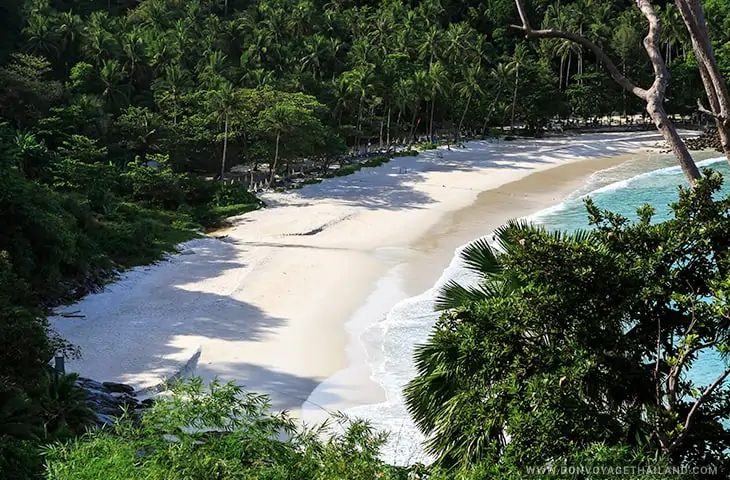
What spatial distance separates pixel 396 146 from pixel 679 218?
54.1 m

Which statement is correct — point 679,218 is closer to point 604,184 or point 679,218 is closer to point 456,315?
point 456,315

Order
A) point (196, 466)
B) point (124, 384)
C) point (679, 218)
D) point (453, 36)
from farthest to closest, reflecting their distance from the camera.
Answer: point (453, 36) < point (124, 384) < point (679, 218) < point (196, 466)

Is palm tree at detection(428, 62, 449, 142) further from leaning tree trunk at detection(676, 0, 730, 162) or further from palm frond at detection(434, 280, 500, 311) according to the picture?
leaning tree trunk at detection(676, 0, 730, 162)

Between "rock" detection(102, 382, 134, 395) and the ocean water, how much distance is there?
468 centimetres

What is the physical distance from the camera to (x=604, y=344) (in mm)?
7480

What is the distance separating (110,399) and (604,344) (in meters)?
10.7

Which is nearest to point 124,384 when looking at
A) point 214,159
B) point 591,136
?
point 214,159

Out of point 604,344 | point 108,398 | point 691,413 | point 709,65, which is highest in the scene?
point 709,65

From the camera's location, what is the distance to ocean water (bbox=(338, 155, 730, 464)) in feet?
48.5

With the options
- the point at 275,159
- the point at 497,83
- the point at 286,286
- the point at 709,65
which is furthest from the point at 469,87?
the point at 709,65

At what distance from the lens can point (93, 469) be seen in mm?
6859

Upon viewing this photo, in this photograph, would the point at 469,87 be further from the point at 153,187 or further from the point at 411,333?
the point at 411,333

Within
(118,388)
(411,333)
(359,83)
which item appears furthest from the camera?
(359,83)

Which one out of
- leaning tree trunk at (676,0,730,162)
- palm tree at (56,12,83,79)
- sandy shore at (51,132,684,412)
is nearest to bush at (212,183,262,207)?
sandy shore at (51,132,684,412)
